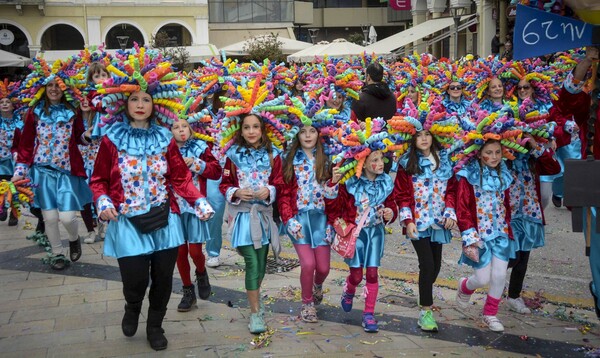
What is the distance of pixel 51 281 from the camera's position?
732 cm

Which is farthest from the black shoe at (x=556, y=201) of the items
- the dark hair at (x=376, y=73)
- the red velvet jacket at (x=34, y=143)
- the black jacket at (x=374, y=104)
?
the red velvet jacket at (x=34, y=143)

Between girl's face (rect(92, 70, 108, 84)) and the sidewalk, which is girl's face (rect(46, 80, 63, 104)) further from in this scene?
the sidewalk

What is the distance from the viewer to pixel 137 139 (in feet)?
17.3

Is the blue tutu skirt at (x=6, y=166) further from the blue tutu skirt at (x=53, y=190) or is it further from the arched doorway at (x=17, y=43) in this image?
the arched doorway at (x=17, y=43)

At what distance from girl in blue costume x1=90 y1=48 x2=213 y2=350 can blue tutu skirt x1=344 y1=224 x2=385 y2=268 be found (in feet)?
3.95

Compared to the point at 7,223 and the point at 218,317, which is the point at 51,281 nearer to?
the point at 218,317

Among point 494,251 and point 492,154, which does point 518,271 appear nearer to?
point 494,251

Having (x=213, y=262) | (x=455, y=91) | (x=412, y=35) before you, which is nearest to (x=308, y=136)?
(x=213, y=262)

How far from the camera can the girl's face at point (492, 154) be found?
5.67 m

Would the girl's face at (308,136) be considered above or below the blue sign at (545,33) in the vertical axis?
below

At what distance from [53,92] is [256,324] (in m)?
3.56

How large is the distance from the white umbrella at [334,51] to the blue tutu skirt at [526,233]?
14.6m

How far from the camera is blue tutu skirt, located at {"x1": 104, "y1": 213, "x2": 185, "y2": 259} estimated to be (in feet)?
16.8

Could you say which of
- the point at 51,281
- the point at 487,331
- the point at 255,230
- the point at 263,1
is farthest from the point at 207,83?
the point at 263,1
